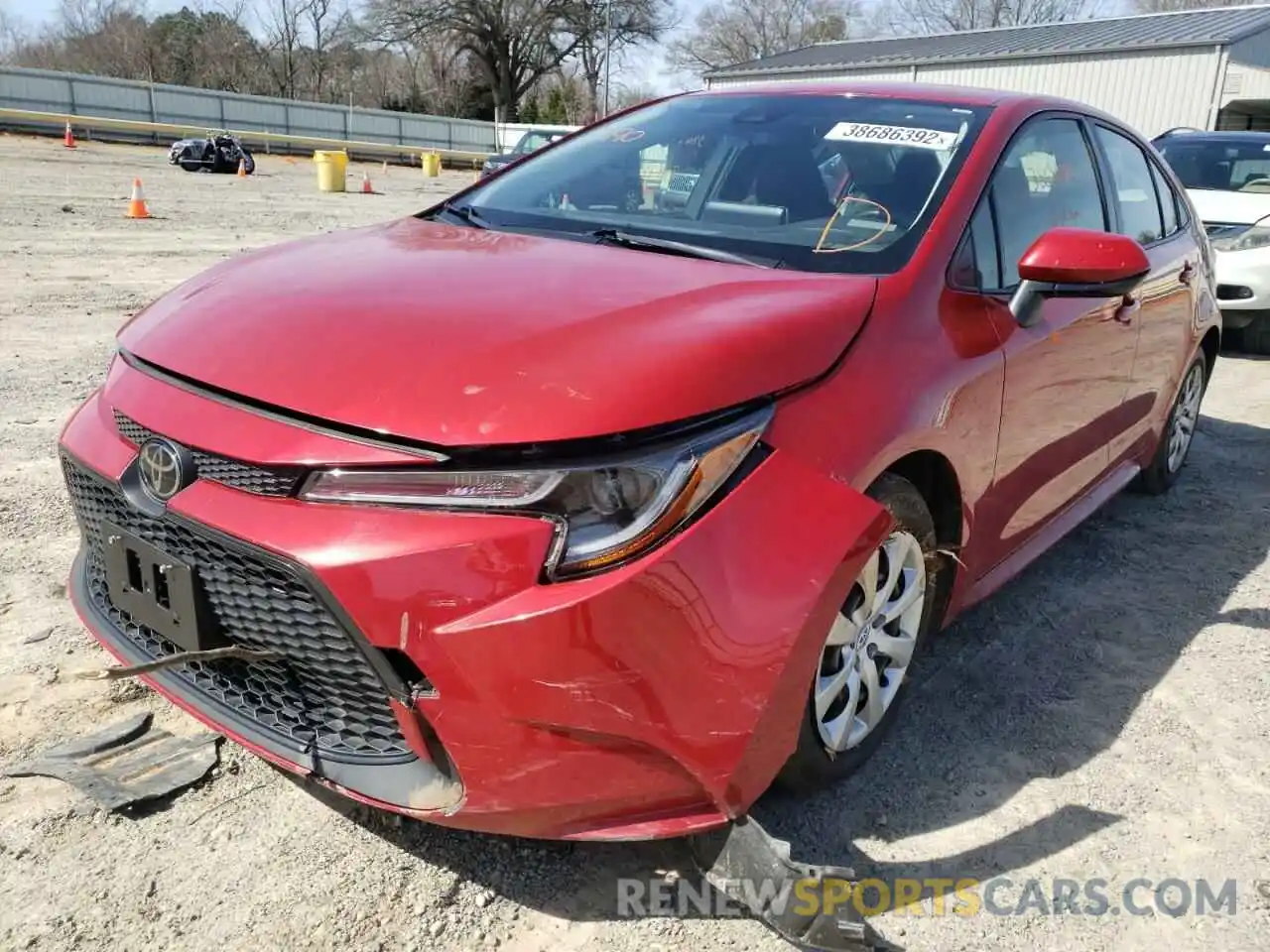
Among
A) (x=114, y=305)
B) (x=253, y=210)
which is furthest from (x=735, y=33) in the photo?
(x=114, y=305)

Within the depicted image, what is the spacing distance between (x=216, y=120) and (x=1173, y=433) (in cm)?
3789

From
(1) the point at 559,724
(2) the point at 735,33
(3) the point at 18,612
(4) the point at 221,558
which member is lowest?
(3) the point at 18,612

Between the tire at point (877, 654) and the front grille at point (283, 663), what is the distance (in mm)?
820

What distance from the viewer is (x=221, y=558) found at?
184cm

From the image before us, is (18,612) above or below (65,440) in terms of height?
below

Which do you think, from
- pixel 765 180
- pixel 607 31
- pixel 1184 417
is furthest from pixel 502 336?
pixel 607 31

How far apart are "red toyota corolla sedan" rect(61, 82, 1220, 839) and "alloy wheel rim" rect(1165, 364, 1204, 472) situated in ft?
7.06

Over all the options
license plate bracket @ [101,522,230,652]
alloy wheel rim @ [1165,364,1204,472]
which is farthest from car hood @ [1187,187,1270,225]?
license plate bracket @ [101,522,230,652]

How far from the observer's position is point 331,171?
21.9m

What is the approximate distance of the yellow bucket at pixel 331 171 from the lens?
71.2ft

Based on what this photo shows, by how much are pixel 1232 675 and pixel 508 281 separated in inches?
98.8

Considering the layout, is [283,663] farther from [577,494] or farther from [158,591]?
[577,494]

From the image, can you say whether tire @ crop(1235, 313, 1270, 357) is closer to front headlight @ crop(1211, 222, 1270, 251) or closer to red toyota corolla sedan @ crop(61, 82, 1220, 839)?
front headlight @ crop(1211, 222, 1270, 251)

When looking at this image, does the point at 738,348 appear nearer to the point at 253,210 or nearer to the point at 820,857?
the point at 820,857
